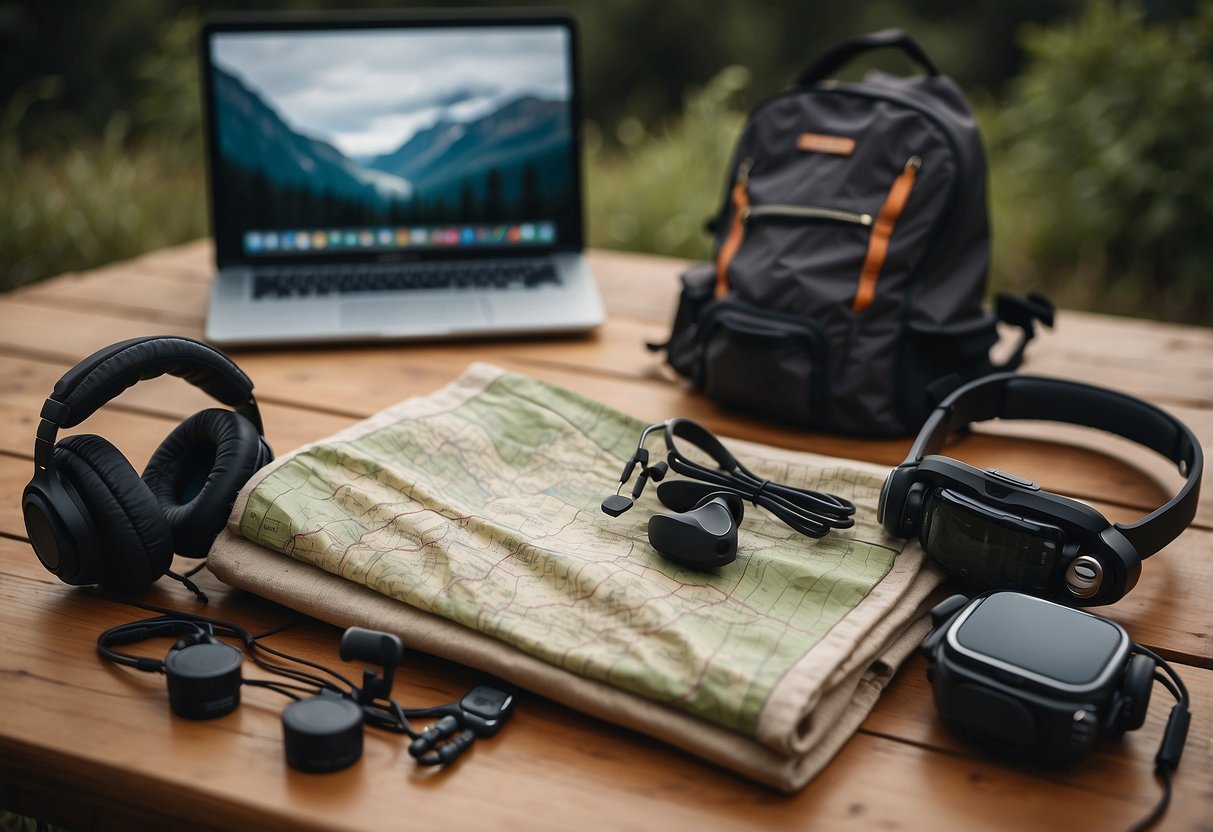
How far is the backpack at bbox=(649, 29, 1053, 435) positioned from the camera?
125 cm

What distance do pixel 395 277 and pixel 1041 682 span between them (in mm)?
1200

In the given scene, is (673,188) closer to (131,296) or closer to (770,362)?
(131,296)

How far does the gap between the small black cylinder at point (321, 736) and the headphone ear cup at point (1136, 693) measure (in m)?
0.54

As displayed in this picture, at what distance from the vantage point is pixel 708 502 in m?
0.95

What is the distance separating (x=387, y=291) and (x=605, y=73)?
16.0 ft

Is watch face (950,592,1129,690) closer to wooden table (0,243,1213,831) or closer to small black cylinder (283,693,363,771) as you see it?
wooden table (0,243,1213,831)

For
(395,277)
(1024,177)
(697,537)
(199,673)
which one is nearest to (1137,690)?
(697,537)

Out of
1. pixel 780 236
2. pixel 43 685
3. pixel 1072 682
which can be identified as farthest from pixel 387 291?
pixel 1072 682

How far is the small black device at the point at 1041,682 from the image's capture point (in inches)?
27.5

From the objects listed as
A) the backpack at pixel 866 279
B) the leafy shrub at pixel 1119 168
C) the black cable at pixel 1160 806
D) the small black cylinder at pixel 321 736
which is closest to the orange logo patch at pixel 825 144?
the backpack at pixel 866 279

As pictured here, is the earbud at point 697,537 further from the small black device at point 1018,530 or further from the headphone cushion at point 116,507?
the headphone cushion at point 116,507

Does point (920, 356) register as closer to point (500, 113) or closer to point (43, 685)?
point (500, 113)

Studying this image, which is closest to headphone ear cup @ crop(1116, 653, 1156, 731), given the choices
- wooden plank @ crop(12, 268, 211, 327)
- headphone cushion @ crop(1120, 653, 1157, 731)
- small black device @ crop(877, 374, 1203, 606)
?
headphone cushion @ crop(1120, 653, 1157, 731)

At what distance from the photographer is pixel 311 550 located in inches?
34.7
